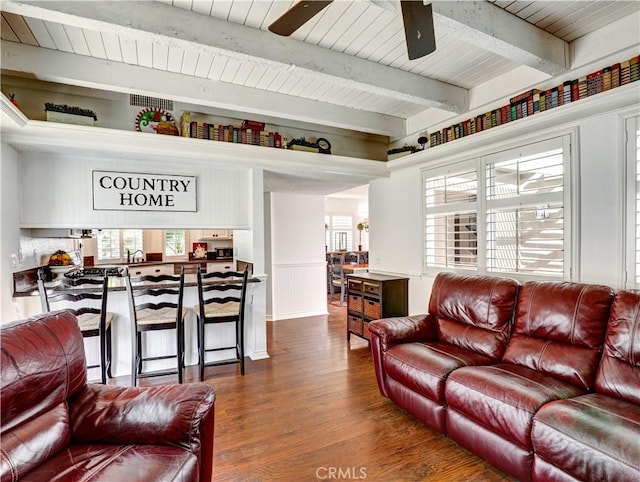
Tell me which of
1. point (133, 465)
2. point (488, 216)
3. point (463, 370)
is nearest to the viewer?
point (133, 465)

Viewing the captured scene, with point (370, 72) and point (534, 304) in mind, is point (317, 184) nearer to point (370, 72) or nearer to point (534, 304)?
point (370, 72)

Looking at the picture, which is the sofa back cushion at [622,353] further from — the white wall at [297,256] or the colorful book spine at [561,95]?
the white wall at [297,256]

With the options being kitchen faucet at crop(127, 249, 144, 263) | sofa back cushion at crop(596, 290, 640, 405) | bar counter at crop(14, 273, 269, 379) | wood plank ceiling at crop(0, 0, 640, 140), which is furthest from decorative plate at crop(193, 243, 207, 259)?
sofa back cushion at crop(596, 290, 640, 405)

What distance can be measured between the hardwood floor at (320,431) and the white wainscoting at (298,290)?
206 cm

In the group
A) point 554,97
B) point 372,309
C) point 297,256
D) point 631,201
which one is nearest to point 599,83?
point 554,97

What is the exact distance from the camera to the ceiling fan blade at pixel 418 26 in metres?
1.54

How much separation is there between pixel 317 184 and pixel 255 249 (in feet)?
5.22

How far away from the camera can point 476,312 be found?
2754 millimetres

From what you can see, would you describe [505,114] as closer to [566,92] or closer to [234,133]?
[566,92]

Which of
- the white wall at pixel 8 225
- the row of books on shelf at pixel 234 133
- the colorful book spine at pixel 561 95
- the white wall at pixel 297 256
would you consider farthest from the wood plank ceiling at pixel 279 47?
the white wall at pixel 297 256

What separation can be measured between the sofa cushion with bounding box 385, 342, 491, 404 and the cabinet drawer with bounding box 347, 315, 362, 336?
1.64 metres

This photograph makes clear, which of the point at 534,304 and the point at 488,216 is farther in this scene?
the point at 488,216

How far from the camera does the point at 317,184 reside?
16.5 ft

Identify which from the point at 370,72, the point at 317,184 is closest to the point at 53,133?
the point at 370,72
